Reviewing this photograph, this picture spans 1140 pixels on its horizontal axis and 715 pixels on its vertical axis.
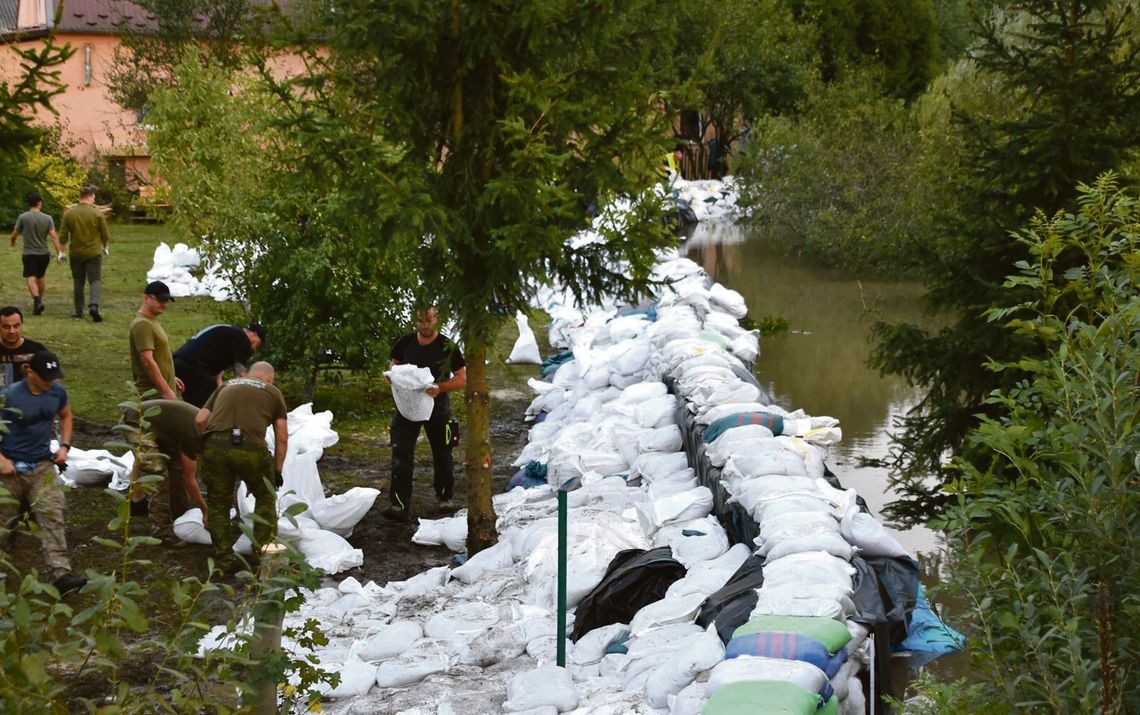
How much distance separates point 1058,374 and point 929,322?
1456 cm

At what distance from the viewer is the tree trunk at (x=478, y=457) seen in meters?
7.57

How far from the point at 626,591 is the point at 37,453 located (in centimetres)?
317

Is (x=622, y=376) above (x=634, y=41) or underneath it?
underneath

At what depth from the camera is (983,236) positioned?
834 cm

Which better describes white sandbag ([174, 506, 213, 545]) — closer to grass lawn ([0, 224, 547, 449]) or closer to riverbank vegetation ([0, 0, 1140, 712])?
grass lawn ([0, 224, 547, 449])

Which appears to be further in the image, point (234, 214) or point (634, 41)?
point (234, 214)

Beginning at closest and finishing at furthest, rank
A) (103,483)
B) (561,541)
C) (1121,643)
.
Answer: (1121,643) < (561,541) < (103,483)

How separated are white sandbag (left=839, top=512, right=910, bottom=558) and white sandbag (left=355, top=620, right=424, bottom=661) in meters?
2.12

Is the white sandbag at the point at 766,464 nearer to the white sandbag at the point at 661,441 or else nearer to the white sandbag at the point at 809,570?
the white sandbag at the point at 809,570

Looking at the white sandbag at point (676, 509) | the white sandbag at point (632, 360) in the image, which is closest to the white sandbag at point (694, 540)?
the white sandbag at point (676, 509)

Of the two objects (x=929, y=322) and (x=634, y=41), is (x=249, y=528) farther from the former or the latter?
(x=929, y=322)

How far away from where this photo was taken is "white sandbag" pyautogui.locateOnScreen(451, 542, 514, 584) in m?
7.38

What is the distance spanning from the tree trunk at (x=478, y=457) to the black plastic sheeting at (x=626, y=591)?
4.45 ft

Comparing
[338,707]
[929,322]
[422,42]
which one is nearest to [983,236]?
[422,42]
